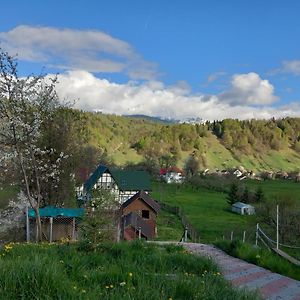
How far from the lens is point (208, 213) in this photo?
214ft

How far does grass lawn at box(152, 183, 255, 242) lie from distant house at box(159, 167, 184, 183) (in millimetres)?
15399

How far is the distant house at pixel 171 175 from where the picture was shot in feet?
409

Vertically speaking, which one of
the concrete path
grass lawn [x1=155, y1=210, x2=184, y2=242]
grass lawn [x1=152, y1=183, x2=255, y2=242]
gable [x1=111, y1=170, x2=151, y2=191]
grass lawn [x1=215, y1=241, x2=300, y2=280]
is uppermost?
the concrete path

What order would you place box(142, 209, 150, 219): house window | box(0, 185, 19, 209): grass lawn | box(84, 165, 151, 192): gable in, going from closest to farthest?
box(0, 185, 19, 209): grass lawn < box(142, 209, 150, 219): house window < box(84, 165, 151, 192): gable

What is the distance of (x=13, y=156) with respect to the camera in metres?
18.5

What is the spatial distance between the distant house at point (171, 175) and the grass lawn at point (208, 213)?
15.4m

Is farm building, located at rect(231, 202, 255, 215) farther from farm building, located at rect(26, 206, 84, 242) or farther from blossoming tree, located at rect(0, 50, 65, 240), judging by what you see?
blossoming tree, located at rect(0, 50, 65, 240)

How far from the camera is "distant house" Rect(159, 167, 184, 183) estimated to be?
125 m

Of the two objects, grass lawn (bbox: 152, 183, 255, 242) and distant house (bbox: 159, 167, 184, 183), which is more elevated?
distant house (bbox: 159, 167, 184, 183)

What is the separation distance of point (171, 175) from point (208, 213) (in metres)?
66.2

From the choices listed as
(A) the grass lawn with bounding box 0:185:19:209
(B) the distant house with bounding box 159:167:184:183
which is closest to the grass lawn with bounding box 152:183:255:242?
(B) the distant house with bounding box 159:167:184:183

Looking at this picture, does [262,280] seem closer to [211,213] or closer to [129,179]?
[129,179]

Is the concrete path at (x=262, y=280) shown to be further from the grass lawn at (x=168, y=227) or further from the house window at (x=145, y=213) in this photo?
the house window at (x=145, y=213)

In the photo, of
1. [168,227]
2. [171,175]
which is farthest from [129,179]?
[171,175]
